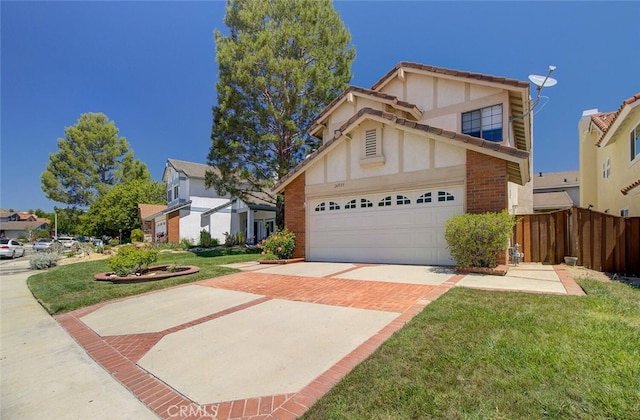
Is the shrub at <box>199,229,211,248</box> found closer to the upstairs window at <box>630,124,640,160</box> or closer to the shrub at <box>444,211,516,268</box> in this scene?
the shrub at <box>444,211,516,268</box>

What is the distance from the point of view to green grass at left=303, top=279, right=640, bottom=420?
7.62 feet

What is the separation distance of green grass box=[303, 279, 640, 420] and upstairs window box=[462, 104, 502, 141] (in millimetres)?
9436

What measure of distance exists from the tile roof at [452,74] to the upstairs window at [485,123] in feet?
3.09

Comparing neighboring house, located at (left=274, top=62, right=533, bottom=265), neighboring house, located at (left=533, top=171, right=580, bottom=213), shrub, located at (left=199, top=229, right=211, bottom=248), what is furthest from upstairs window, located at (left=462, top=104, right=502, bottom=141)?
shrub, located at (left=199, top=229, right=211, bottom=248)

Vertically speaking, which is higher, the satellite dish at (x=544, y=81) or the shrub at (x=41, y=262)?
the satellite dish at (x=544, y=81)

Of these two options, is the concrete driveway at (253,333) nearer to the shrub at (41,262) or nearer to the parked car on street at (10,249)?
the shrub at (41,262)

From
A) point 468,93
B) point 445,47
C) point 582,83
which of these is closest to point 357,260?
point 468,93

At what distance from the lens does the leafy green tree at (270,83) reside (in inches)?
682

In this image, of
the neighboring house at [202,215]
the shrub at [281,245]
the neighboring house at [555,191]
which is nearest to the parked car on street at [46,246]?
the neighboring house at [202,215]

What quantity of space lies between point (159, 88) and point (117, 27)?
55.2ft

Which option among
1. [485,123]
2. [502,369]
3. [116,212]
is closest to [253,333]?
[502,369]

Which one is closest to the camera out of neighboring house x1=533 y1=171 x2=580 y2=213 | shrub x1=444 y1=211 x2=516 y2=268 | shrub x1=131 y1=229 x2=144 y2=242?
shrub x1=444 y1=211 x2=516 y2=268

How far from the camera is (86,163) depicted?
41469mm

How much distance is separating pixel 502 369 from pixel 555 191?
35.6 m
